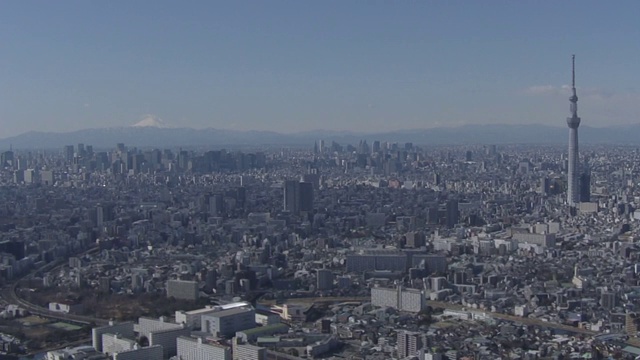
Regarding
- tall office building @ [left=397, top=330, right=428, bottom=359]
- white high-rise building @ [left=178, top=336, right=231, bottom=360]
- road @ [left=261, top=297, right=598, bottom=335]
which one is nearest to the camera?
white high-rise building @ [left=178, top=336, right=231, bottom=360]

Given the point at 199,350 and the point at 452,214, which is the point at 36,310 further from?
the point at 452,214

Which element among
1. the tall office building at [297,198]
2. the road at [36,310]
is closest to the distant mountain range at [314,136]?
the tall office building at [297,198]

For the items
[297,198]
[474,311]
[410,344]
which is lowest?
[474,311]

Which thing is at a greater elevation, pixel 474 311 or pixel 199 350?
pixel 199 350

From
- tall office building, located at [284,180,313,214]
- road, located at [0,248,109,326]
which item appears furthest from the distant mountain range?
road, located at [0,248,109,326]

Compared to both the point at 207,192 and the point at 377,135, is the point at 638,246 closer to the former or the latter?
the point at 207,192

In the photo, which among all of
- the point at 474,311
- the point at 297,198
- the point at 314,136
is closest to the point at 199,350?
the point at 474,311

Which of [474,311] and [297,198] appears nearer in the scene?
[474,311]

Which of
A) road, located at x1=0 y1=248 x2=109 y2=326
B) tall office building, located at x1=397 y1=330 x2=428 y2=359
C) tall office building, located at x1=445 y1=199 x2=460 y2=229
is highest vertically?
tall office building, located at x1=445 y1=199 x2=460 y2=229

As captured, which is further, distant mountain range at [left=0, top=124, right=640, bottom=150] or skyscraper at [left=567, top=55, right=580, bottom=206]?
distant mountain range at [left=0, top=124, right=640, bottom=150]

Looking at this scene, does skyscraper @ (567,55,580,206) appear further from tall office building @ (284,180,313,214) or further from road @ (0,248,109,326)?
road @ (0,248,109,326)
